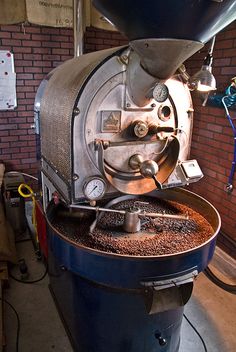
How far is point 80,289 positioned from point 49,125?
0.84 metres

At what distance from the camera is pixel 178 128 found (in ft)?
4.66

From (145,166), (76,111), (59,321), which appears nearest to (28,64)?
(76,111)

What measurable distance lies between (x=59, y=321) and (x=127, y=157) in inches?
51.6

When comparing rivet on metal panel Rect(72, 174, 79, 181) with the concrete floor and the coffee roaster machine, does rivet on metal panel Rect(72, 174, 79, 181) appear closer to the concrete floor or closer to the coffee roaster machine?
the coffee roaster machine

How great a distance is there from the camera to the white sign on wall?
2928 millimetres

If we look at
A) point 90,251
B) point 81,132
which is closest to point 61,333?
point 90,251

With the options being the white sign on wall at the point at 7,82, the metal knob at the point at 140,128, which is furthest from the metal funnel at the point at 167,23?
the white sign on wall at the point at 7,82

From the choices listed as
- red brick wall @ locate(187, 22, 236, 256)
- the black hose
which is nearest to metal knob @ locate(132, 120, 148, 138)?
red brick wall @ locate(187, 22, 236, 256)

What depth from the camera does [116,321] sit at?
1.38m

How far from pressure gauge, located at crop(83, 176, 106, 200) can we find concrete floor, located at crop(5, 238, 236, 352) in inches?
42.8

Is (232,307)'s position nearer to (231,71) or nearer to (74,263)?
(74,263)

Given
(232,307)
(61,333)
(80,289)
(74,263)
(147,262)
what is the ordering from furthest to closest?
1. (232,307)
2. (61,333)
3. (80,289)
4. (74,263)
5. (147,262)

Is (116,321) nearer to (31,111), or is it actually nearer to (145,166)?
(145,166)

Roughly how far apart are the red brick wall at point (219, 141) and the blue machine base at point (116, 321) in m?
1.24
